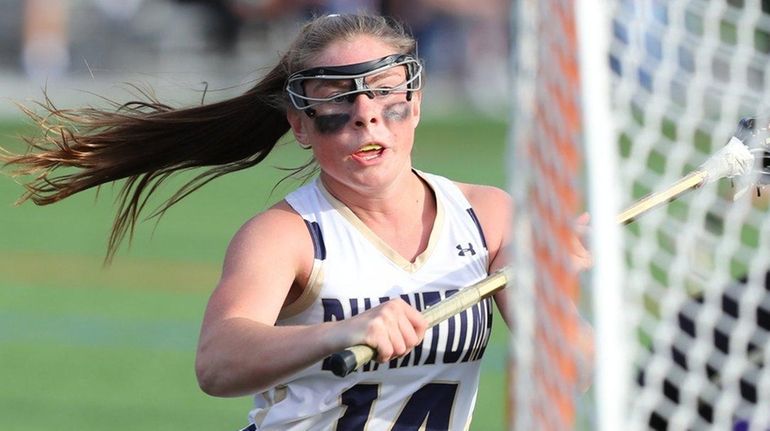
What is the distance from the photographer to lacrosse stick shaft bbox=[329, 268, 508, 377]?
2.90 metres

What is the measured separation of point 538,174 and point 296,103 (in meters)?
1.46

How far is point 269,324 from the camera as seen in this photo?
3416 mm

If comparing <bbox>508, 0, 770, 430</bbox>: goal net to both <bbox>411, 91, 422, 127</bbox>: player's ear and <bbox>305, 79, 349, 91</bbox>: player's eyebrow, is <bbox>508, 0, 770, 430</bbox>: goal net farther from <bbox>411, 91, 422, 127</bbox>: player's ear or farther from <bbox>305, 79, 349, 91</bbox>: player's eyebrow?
<bbox>305, 79, 349, 91</bbox>: player's eyebrow

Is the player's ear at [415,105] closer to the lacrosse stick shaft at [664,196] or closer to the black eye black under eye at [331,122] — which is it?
the black eye black under eye at [331,122]

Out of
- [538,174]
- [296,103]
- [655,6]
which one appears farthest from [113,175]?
[538,174]

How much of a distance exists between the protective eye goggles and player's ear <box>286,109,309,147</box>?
0.07 meters

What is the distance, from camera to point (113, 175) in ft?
14.2

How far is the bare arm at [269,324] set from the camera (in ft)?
9.97

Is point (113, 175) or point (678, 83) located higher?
point (113, 175)

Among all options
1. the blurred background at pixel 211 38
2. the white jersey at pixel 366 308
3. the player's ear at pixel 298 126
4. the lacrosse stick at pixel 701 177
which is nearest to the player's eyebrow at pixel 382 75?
the player's ear at pixel 298 126

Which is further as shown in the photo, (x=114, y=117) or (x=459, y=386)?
(x=114, y=117)

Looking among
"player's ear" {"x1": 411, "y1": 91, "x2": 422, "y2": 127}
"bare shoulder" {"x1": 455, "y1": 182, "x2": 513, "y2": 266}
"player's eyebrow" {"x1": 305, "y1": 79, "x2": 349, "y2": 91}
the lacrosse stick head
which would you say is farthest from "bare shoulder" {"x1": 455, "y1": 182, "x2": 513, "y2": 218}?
the lacrosse stick head

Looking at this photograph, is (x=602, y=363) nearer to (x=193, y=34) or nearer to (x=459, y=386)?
(x=459, y=386)

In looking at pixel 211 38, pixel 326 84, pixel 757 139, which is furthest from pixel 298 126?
pixel 211 38
